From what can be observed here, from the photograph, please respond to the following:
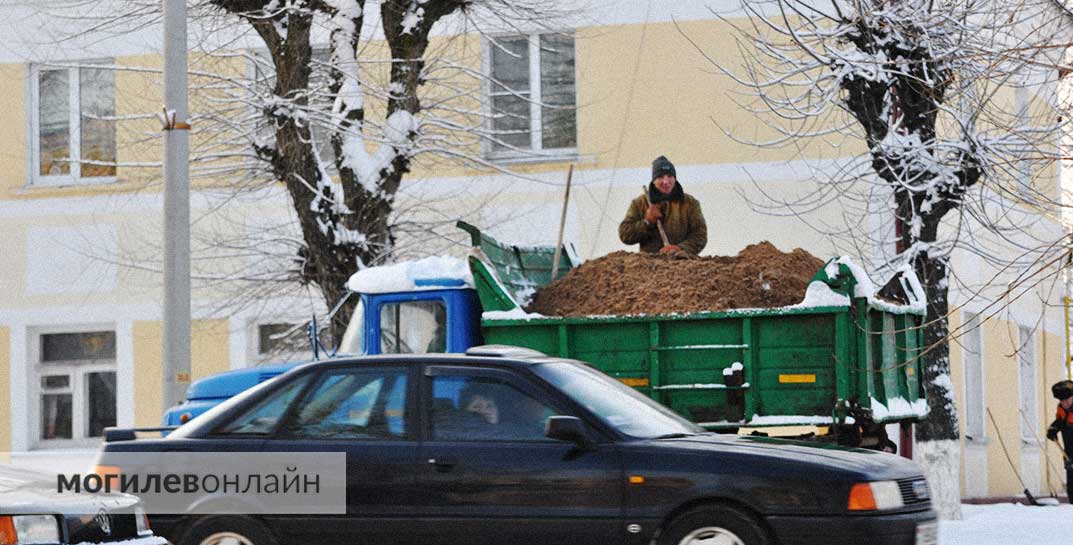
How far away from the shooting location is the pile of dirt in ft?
42.3

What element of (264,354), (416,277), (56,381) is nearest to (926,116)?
(416,277)

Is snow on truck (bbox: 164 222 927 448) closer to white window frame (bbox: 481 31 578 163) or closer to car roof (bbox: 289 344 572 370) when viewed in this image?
car roof (bbox: 289 344 572 370)

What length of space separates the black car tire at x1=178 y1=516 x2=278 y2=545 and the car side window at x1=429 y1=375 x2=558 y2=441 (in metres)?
1.05

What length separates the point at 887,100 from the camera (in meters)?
16.1

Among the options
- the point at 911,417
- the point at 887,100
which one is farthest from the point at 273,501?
the point at 887,100

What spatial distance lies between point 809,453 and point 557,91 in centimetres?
1376

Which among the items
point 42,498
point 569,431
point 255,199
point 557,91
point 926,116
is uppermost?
point 557,91

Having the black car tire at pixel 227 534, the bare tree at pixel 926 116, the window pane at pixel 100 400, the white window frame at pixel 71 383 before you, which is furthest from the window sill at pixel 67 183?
the black car tire at pixel 227 534

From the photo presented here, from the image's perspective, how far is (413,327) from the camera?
44.2 feet

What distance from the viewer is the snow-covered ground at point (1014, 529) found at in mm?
12727

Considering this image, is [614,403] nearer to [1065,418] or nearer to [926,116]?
[926,116]

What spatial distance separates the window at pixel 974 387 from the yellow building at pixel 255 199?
0.10 ft

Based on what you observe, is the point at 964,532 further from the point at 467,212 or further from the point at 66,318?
the point at 66,318

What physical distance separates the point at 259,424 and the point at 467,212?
1236 cm
